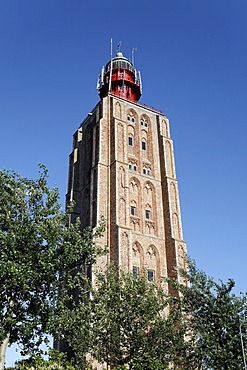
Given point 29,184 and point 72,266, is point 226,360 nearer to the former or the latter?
Result: point 72,266

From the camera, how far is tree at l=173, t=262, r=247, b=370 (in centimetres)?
2339

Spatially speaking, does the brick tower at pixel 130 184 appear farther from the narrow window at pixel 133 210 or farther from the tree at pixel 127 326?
the tree at pixel 127 326

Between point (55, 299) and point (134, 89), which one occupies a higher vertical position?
point (134, 89)

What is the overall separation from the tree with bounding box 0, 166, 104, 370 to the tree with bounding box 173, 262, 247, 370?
24.4 ft

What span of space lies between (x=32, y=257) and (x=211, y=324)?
465 inches

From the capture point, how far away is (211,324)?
25.1 m

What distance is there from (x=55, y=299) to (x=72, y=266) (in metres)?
2.12

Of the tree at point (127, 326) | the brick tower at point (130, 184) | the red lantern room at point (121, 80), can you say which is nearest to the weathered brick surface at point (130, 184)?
the brick tower at point (130, 184)

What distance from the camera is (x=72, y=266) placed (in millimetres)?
23562

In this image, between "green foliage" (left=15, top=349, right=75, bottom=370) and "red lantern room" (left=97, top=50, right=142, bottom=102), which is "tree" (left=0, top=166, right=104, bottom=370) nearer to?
"green foliage" (left=15, top=349, right=75, bottom=370)

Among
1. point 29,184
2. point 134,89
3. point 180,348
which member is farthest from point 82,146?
point 180,348

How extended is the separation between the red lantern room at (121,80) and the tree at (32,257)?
38.3 metres

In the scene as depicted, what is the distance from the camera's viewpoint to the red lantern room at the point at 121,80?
60.8 m

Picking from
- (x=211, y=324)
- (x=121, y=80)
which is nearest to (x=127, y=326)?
(x=211, y=324)
